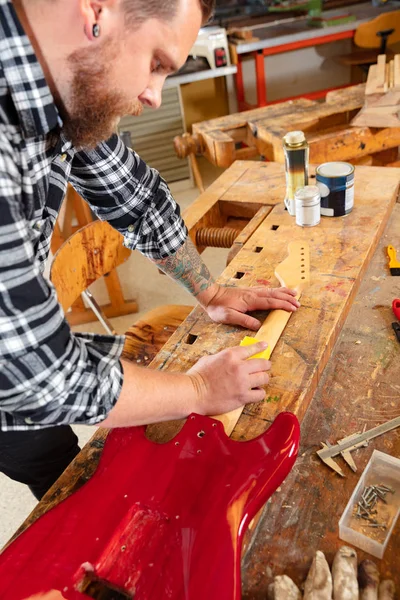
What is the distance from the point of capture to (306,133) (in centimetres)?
Result: 229

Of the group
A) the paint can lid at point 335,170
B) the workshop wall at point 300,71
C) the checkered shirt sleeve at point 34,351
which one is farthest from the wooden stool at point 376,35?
the checkered shirt sleeve at point 34,351

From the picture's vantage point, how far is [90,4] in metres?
0.63

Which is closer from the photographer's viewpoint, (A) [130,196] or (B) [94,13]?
(B) [94,13]

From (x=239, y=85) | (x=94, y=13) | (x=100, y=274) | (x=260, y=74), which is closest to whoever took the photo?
(x=94, y=13)

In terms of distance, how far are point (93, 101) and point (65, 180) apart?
0.27 meters

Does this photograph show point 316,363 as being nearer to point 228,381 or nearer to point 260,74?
point 228,381

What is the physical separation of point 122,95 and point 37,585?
73cm

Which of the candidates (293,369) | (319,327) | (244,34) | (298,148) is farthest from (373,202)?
(244,34)

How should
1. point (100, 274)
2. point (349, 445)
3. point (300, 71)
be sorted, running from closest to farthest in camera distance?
point (349, 445)
point (100, 274)
point (300, 71)

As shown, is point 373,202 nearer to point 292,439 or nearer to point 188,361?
point 188,361

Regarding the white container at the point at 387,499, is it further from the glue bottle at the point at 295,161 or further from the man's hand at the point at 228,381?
the glue bottle at the point at 295,161

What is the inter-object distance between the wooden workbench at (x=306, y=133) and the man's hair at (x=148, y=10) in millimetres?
1336

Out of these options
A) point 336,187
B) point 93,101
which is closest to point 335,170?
point 336,187

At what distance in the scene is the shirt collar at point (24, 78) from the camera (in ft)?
2.03
